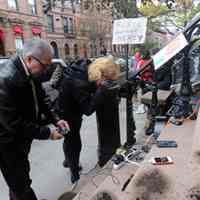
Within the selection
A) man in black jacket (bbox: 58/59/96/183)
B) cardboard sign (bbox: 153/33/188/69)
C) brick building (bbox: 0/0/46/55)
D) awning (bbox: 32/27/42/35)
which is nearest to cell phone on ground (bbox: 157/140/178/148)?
cardboard sign (bbox: 153/33/188/69)

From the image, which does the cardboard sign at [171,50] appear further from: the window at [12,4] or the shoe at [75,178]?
the window at [12,4]

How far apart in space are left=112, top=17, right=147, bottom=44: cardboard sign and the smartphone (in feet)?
6.33

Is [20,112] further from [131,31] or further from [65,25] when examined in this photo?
[65,25]

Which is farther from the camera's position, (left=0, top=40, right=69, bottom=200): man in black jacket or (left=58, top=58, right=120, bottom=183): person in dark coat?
(left=58, top=58, right=120, bottom=183): person in dark coat

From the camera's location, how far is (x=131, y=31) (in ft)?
12.0

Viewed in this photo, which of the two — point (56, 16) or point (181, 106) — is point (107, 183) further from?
point (56, 16)

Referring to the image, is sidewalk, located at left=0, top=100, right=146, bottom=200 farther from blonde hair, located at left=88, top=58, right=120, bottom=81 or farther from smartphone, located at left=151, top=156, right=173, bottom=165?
blonde hair, located at left=88, top=58, right=120, bottom=81

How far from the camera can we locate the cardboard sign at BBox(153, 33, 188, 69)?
238cm

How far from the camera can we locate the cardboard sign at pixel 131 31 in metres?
3.57

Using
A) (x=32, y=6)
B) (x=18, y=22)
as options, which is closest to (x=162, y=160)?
(x=18, y=22)

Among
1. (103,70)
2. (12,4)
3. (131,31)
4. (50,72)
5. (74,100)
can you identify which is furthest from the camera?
(12,4)

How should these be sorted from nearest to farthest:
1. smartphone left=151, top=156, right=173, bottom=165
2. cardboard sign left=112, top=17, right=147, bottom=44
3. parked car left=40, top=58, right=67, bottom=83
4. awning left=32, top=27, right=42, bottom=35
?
smartphone left=151, top=156, right=173, bottom=165
parked car left=40, top=58, right=67, bottom=83
cardboard sign left=112, top=17, right=147, bottom=44
awning left=32, top=27, right=42, bottom=35

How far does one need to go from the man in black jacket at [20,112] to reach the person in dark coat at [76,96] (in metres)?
0.51

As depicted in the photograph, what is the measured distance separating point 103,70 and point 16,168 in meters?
1.25
